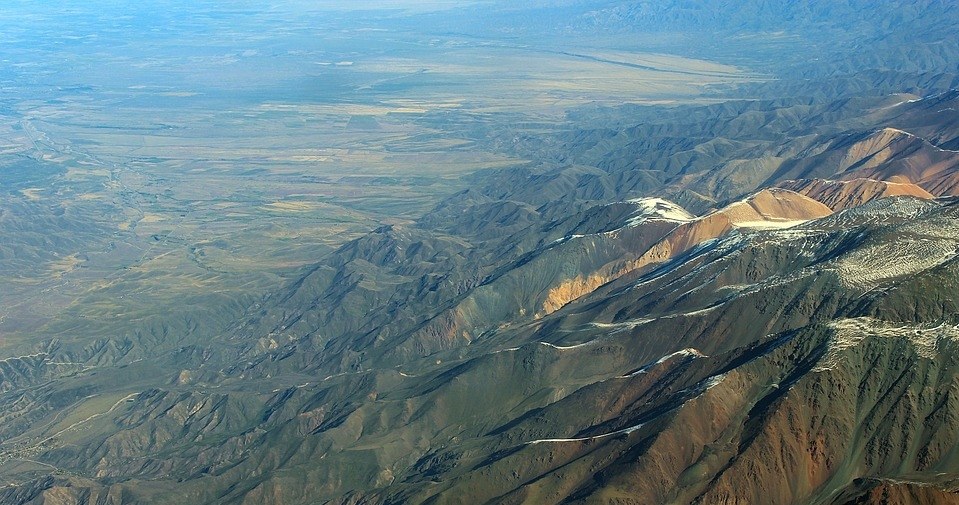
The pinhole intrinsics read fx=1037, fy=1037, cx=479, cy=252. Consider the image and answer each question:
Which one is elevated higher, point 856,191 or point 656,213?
point 856,191

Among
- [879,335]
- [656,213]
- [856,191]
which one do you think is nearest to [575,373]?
[879,335]

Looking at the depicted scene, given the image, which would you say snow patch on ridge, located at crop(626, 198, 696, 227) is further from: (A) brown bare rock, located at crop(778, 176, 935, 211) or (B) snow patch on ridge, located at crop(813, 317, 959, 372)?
(B) snow patch on ridge, located at crop(813, 317, 959, 372)

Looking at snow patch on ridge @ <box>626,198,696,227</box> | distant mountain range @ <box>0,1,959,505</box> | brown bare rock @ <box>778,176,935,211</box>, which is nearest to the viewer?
distant mountain range @ <box>0,1,959,505</box>

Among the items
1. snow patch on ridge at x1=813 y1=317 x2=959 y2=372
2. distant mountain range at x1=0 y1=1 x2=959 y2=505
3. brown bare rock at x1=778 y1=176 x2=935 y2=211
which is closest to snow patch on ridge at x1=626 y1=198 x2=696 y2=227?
distant mountain range at x1=0 y1=1 x2=959 y2=505

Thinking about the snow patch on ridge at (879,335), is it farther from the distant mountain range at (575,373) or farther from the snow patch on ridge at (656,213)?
the snow patch on ridge at (656,213)

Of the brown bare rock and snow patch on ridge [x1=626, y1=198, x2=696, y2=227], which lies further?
snow patch on ridge [x1=626, y1=198, x2=696, y2=227]

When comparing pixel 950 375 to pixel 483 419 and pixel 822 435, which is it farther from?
pixel 483 419

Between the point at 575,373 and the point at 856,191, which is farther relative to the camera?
the point at 856,191

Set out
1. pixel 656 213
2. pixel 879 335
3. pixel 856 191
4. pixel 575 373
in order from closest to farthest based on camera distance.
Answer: pixel 879 335
pixel 575 373
pixel 856 191
pixel 656 213

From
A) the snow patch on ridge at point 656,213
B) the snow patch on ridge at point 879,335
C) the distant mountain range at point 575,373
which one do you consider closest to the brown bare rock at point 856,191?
the distant mountain range at point 575,373

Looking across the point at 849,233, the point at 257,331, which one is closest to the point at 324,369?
the point at 257,331

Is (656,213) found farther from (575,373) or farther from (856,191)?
(575,373)

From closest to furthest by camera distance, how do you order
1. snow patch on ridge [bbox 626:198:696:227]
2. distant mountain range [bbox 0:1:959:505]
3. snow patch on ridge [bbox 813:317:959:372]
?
distant mountain range [bbox 0:1:959:505], snow patch on ridge [bbox 813:317:959:372], snow patch on ridge [bbox 626:198:696:227]

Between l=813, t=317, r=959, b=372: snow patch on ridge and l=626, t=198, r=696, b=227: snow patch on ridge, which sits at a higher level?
l=813, t=317, r=959, b=372: snow patch on ridge
